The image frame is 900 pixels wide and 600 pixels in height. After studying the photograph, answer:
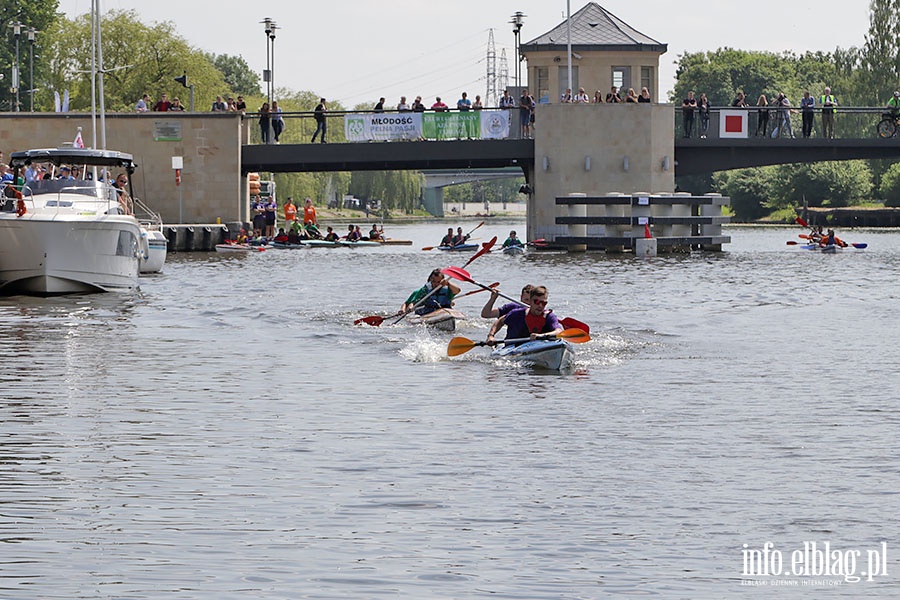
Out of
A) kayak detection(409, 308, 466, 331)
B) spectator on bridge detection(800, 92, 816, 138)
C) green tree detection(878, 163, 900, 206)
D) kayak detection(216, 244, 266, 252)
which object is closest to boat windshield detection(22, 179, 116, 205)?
kayak detection(409, 308, 466, 331)

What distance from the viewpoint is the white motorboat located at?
32.4m

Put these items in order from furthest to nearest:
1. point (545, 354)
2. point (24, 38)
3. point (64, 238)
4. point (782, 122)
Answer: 1. point (24, 38)
2. point (782, 122)
3. point (64, 238)
4. point (545, 354)

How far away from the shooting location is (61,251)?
33.1 m

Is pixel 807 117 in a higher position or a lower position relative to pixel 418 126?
higher

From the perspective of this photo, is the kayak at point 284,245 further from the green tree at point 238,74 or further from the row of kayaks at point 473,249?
the green tree at point 238,74

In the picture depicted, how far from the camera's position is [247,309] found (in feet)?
107

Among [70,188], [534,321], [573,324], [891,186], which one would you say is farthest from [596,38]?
[534,321]

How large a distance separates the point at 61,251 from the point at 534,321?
47.6ft

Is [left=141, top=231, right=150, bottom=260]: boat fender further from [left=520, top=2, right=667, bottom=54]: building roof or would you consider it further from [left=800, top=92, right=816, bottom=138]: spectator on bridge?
[left=520, top=2, right=667, bottom=54]: building roof

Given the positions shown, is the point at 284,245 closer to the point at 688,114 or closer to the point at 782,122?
the point at 688,114

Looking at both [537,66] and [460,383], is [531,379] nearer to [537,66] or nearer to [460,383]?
[460,383]

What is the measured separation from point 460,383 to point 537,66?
179 ft

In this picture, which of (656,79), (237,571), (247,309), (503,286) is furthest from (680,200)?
(237,571)

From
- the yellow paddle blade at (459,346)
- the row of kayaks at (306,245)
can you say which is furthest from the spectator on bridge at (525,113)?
the yellow paddle blade at (459,346)
